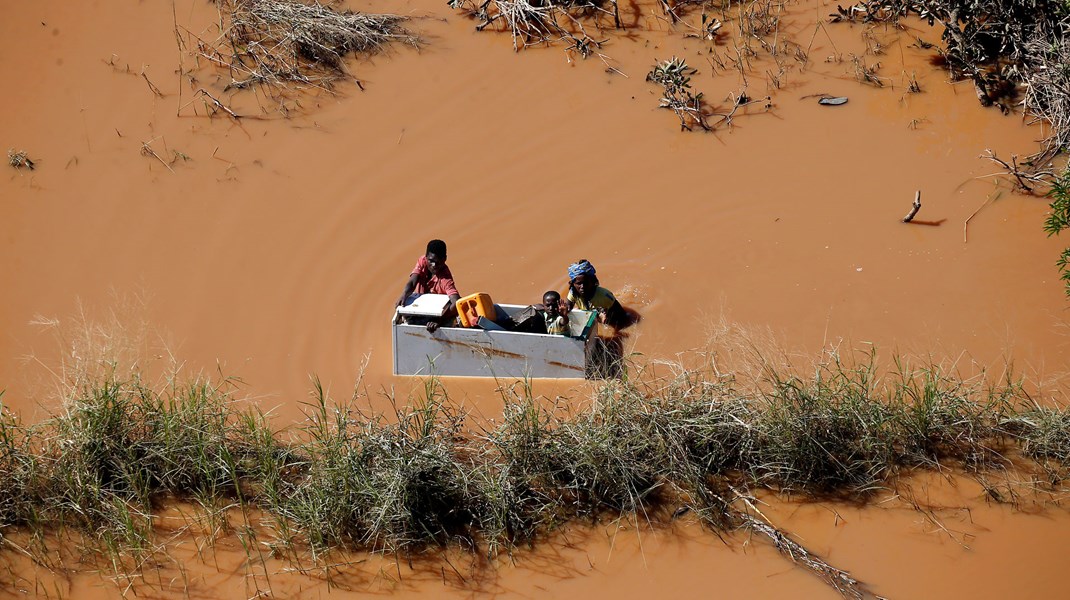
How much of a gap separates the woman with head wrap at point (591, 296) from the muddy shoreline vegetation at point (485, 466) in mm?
953

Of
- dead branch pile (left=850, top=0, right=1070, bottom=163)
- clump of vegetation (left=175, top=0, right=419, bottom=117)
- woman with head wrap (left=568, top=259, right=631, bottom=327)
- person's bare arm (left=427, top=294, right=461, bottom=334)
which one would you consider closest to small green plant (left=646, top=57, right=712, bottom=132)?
dead branch pile (left=850, top=0, right=1070, bottom=163)

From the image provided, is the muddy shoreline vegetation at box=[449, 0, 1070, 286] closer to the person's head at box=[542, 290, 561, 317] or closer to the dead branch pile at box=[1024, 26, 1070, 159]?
the dead branch pile at box=[1024, 26, 1070, 159]

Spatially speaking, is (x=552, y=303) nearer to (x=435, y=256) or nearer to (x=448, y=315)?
(x=448, y=315)

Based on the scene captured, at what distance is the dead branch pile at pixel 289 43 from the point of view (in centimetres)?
949

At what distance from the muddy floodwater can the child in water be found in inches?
13.6

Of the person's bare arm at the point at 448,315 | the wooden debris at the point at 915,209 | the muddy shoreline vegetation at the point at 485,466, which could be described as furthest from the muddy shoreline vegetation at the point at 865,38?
the person's bare arm at the point at 448,315

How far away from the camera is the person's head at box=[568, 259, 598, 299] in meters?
6.90

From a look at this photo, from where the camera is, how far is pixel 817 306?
24.1ft

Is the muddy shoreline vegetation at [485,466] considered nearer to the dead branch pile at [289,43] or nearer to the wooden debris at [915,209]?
the wooden debris at [915,209]

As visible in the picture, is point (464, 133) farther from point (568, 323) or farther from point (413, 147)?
point (568, 323)

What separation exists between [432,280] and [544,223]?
1.34 m

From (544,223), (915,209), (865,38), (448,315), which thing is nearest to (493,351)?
(448,315)

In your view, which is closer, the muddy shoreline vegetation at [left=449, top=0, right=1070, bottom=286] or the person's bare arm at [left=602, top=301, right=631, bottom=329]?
the person's bare arm at [left=602, top=301, right=631, bottom=329]

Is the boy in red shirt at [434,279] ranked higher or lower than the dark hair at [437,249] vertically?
lower
